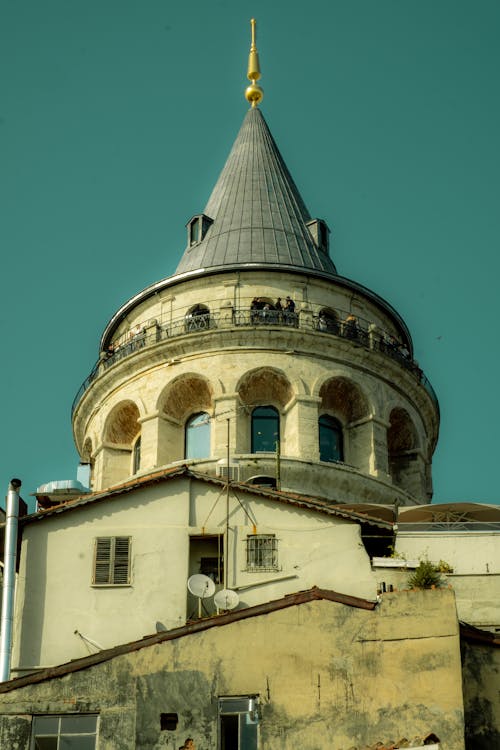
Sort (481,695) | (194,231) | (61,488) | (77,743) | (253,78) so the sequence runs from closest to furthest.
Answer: (77,743) < (481,695) < (61,488) < (194,231) < (253,78)

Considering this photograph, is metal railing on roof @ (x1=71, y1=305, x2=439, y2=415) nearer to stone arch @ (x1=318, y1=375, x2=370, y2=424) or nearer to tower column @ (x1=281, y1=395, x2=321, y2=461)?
stone arch @ (x1=318, y1=375, x2=370, y2=424)

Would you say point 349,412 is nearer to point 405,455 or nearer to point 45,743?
point 405,455

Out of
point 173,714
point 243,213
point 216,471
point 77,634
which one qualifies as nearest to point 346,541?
point 77,634

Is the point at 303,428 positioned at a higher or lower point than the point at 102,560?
higher

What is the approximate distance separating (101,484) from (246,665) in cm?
2460

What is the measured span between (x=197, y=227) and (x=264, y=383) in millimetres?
9354

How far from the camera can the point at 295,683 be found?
85.0 feet

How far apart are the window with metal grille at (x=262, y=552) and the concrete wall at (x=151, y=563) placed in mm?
120

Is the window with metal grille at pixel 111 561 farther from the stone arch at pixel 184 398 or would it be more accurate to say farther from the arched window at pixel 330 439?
the arched window at pixel 330 439

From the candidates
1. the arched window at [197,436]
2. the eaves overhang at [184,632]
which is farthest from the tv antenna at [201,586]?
the arched window at [197,436]

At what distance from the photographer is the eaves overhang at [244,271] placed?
169 feet

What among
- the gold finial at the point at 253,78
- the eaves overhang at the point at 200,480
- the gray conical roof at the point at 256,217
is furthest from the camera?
the gold finial at the point at 253,78

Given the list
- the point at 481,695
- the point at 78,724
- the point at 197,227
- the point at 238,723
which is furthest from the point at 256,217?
the point at 78,724

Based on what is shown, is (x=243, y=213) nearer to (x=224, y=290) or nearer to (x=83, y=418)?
(x=224, y=290)
